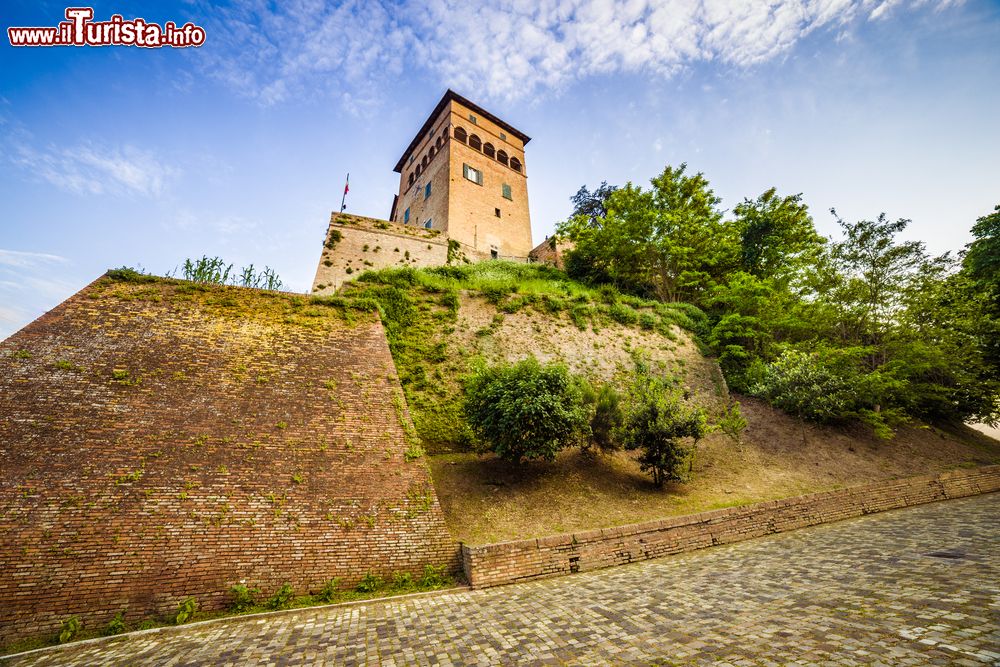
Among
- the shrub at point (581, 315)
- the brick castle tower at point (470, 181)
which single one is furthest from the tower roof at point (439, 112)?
the shrub at point (581, 315)

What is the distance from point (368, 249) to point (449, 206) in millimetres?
7660

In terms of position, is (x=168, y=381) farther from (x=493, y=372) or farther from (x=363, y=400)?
(x=493, y=372)

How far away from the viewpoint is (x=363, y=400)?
8648 millimetres

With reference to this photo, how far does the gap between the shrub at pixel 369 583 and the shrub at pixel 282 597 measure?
3.20 ft

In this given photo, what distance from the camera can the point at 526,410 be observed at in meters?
9.06

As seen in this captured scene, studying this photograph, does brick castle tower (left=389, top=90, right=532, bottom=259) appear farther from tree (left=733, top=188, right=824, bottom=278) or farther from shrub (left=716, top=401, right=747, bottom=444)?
shrub (left=716, top=401, right=747, bottom=444)

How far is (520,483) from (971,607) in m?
7.21

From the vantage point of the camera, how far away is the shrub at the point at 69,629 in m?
4.93

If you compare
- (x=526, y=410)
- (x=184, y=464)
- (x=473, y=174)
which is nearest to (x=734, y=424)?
(x=526, y=410)

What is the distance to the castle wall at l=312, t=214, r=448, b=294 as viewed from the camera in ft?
63.0

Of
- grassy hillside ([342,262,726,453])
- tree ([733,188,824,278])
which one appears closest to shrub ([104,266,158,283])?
grassy hillside ([342,262,726,453])

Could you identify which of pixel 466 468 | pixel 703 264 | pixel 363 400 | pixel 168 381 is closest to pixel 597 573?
pixel 466 468

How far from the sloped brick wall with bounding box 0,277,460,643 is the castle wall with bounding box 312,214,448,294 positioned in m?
9.83

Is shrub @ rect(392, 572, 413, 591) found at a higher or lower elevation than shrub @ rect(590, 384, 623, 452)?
lower
